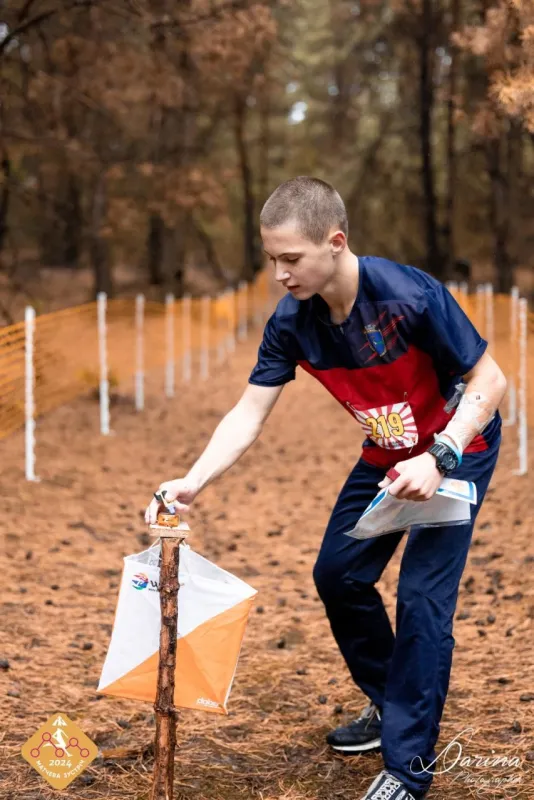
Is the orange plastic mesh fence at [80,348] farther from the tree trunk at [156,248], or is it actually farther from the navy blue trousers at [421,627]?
the navy blue trousers at [421,627]

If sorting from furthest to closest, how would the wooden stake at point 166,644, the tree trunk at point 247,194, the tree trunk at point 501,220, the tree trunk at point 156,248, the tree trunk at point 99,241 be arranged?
the tree trunk at point 247,194 → the tree trunk at point 156,248 → the tree trunk at point 99,241 → the tree trunk at point 501,220 → the wooden stake at point 166,644

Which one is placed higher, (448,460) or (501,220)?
(501,220)

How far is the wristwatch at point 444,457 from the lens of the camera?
9.73 feet

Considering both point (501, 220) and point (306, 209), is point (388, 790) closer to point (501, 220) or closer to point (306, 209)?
point (306, 209)

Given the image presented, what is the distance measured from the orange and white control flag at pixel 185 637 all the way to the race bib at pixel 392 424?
2.22 feet

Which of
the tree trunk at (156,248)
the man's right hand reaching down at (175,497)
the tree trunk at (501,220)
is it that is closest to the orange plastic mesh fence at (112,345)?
the tree trunk at (501,220)

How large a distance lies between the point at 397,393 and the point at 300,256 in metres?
0.58

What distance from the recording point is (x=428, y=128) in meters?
23.8

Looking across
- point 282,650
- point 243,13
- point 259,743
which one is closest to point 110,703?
point 259,743

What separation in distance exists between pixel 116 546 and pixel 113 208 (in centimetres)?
1762

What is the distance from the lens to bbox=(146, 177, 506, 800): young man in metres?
3.01

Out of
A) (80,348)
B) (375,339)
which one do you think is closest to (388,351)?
(375,339)

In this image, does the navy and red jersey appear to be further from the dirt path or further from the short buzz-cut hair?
the dirt path

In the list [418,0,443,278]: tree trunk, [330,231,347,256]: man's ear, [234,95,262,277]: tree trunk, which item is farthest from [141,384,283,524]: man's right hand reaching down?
[234,95,262,277]: tree trunk
